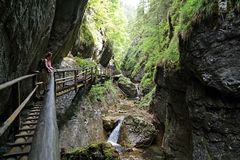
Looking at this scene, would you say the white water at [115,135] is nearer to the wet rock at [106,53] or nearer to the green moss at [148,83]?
the green moss at [148,83]

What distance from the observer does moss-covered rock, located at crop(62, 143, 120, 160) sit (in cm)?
755

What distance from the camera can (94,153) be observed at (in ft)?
25.5

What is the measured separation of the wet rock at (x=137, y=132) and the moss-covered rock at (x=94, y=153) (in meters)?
6.21

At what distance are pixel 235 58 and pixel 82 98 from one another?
28.9 ft


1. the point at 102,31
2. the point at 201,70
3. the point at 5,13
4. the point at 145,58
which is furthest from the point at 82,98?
the point at 145,58

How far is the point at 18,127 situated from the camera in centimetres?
482

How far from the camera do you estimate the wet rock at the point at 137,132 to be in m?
14.3

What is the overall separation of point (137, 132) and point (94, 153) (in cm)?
720

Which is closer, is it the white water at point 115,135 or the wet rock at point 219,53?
the wet rock at point 219,53

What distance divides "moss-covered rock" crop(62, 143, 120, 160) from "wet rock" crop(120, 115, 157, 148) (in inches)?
244

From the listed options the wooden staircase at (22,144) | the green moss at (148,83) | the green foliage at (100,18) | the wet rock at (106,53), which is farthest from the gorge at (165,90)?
the wet rock at (106,53)

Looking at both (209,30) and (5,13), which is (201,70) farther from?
(5,13)

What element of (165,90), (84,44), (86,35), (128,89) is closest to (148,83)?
(128,89)

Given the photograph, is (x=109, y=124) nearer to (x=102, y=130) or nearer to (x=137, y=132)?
(x=102, y=130)
